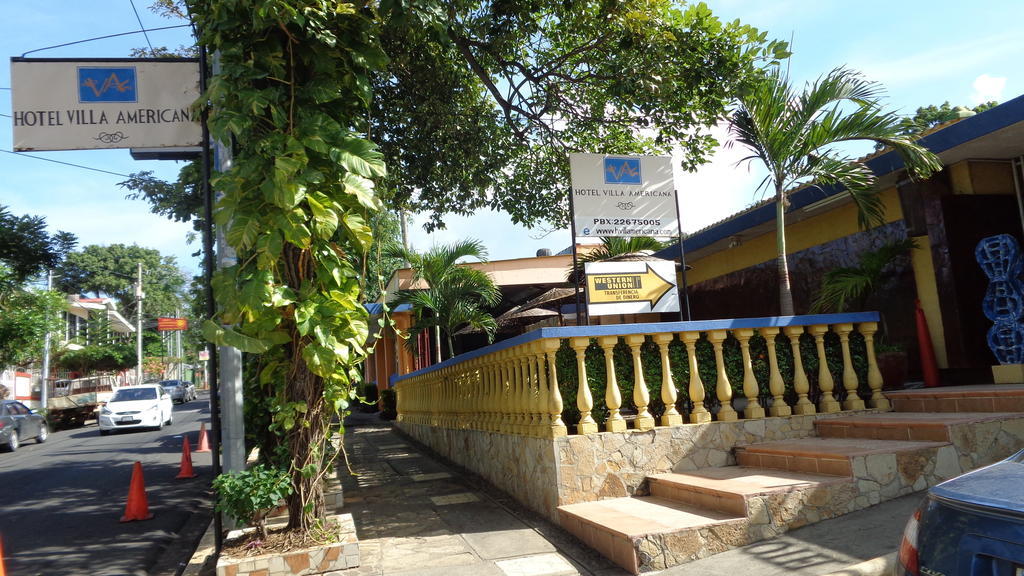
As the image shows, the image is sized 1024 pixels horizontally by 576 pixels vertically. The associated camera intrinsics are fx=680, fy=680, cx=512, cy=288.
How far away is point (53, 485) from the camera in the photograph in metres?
11.2

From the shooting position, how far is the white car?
21.4m

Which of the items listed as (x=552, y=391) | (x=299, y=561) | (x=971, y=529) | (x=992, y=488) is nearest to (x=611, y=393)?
(x=552, y=391)

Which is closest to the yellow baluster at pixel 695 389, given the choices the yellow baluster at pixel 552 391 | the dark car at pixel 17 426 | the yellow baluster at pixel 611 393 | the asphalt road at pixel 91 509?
the yellow baluster at pixel 611 393

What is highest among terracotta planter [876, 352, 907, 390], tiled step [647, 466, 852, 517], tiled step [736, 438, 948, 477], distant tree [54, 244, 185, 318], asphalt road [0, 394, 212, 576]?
distant tree [54, 244, 185, 318]

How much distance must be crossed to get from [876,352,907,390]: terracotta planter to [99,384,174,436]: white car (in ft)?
70.3

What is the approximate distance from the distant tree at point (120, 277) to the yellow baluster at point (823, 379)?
61.6 metres

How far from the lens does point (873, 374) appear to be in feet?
22.9

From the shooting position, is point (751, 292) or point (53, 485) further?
point (751, 292)

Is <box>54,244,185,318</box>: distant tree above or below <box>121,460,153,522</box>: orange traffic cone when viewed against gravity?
above

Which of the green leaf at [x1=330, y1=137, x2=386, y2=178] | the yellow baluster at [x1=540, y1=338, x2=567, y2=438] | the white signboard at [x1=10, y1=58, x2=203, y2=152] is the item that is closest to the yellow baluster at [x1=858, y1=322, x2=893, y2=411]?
the yellow baluster at [x1=540, y1=338, x2=567, y2=438]

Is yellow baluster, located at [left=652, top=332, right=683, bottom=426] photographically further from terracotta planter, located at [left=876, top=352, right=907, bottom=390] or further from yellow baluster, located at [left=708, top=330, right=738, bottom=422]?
terracotta planter, located at [left=876, top=352, right=907, bottom=390]

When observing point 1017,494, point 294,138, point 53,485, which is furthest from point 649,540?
point 53,485

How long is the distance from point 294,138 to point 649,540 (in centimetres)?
374

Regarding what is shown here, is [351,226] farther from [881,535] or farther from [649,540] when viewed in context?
[881,535]
